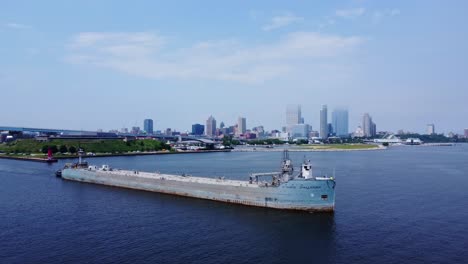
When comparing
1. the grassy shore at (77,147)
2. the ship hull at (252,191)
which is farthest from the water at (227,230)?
the grassy shore at (77,147)

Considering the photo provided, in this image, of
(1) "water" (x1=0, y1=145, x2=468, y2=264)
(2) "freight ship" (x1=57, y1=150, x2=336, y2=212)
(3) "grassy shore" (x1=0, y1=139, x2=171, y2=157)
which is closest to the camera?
(1) "water" (x1=0, y1=145, x2=468, y2=264)

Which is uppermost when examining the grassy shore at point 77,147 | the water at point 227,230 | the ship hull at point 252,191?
the grassy shore at point 77,147

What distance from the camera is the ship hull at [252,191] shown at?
35.7 metres

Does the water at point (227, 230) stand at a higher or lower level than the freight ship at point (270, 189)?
lower

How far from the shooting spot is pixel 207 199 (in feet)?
143

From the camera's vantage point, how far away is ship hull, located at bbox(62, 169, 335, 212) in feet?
117

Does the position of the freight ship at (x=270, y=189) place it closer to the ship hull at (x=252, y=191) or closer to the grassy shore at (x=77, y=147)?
the ship hull at (x=252, y=191)

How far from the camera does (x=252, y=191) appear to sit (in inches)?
1528

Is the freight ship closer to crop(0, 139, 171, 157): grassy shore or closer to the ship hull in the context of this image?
the ship hull

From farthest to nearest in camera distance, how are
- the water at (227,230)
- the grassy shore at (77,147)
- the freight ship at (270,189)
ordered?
the grassy shore at (77,147) < the freight ship at (270,189) < the water at (227,230)

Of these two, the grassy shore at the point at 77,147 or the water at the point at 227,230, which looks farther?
the grassy shore at the point at 77,147

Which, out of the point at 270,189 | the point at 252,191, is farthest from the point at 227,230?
the point at 252,191

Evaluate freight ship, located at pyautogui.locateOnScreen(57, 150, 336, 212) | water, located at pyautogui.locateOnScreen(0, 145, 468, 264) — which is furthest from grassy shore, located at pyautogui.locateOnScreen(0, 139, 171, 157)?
water, located at pyautogui.locateOnScreen(0, 145, 468, 264)

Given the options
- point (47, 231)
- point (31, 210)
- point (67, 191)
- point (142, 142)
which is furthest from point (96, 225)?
point (142, 142)
